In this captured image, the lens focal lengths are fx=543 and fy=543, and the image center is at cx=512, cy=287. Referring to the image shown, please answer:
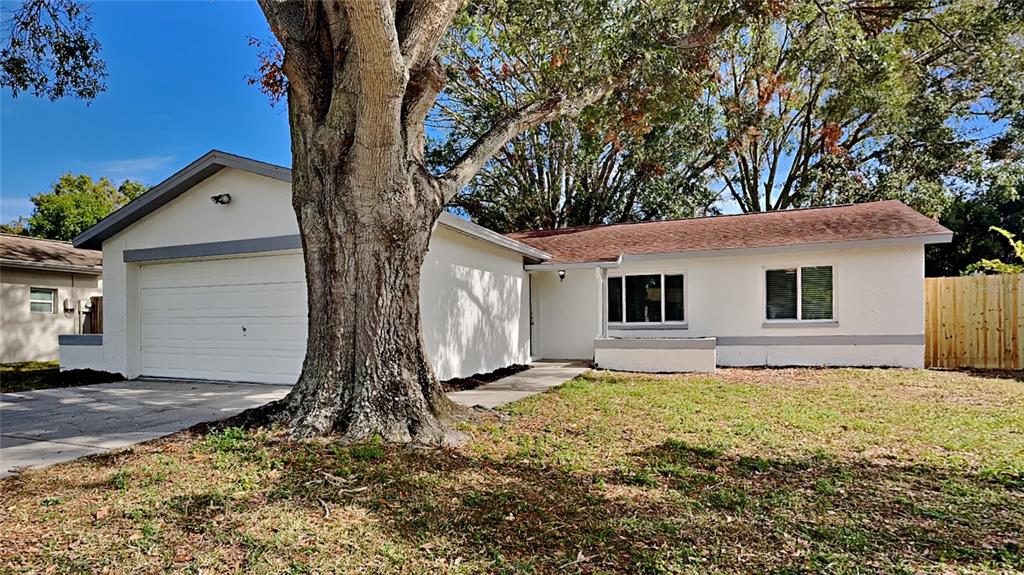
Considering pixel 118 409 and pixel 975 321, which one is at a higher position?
pixel 975 321

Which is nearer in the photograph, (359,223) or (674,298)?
(359,223)

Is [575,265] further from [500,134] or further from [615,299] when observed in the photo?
[500,134]

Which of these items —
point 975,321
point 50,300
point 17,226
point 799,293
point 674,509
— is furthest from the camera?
point 17,226

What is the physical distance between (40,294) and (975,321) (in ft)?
76.9

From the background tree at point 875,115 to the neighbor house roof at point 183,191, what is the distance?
698 cm

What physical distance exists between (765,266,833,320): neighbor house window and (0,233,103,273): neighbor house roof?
57.5 ft

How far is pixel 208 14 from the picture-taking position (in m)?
9.06

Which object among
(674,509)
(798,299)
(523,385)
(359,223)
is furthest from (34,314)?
(798,299)

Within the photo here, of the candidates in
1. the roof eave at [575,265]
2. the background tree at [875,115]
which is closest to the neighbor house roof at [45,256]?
the roof eave at [575,265]

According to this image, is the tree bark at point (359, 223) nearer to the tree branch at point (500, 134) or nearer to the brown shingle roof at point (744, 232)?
the tree branch at point (500, 134)

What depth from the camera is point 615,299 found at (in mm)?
13859

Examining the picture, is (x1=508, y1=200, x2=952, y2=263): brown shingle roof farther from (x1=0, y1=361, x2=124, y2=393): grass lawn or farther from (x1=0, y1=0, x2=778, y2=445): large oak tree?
(x1=0, y1=361, x2=124, y2=393): grass lawn

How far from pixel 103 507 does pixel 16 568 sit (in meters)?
0.83

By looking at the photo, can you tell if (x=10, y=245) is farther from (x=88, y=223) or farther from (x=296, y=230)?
(x=88, y=223)
